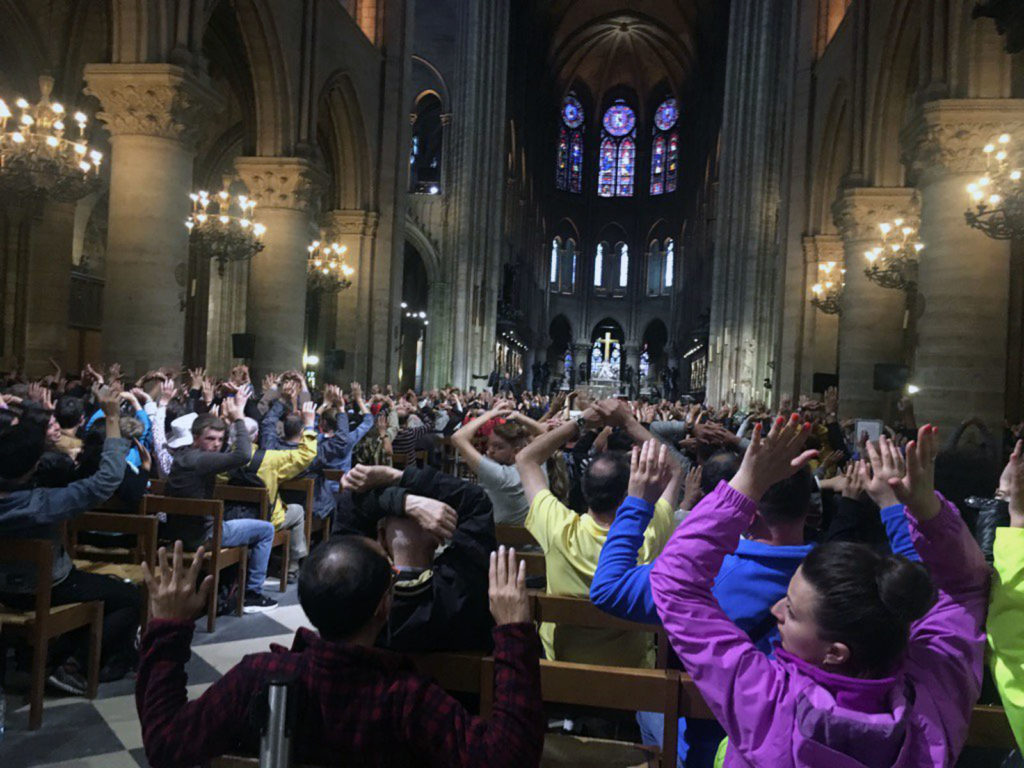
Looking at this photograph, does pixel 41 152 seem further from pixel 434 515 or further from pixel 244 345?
pixel 434 515

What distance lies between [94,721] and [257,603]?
2214mm

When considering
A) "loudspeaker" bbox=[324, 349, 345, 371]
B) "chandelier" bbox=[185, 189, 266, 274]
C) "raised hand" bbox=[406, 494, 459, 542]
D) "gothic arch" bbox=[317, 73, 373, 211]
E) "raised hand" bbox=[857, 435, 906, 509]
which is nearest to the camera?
"raised hand" bbox=[857, 435, 906, 509]

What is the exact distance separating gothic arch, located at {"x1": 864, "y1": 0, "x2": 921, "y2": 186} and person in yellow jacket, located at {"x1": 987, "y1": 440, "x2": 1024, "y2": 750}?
13789mm

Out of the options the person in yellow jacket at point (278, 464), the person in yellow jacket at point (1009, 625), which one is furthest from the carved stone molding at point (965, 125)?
the person in yellow jacket at point (1009, 625)

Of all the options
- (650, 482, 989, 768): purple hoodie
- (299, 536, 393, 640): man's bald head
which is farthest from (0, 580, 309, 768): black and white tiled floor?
(650, 482, 989, 768): purple hoodie

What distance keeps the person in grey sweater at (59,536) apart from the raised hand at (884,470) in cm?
355

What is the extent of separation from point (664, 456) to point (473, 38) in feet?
104

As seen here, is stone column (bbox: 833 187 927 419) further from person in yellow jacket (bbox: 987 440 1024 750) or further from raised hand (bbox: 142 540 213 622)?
raised hand (bbox: 142 540 213 622)

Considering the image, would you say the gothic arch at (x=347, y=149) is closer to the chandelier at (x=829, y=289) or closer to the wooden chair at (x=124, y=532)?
the chandelier at (x=829, y=289)

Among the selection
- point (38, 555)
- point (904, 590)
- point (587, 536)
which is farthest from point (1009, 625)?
point (38, 555)

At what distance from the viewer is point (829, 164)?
18516 mm

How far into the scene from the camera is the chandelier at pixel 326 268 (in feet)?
56.7

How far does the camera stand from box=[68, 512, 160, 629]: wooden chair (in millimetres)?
4879

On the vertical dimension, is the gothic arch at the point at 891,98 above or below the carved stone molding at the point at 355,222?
above
